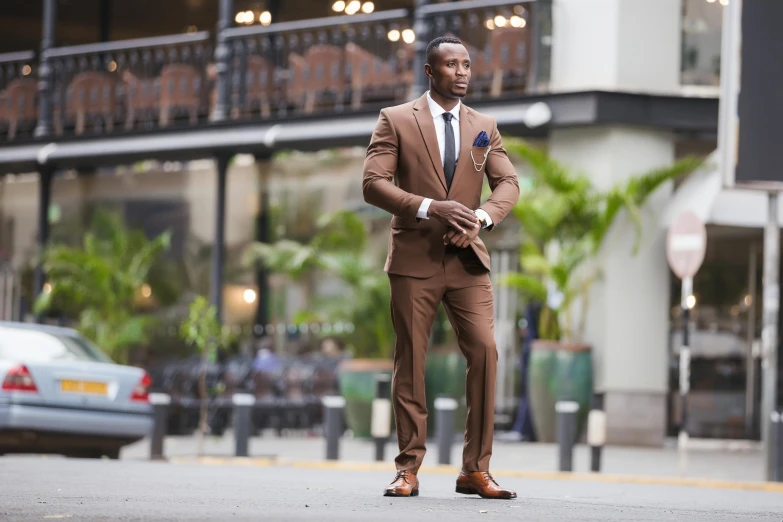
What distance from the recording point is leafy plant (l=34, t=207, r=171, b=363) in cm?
2012

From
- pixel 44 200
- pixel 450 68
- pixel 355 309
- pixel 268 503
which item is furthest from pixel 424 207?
pixel 44 200

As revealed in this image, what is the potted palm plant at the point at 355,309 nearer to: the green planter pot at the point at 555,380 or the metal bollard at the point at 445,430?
the green planter pot at the point at 555,380

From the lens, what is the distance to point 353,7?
22.4 meters

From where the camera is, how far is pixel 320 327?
20.3 m

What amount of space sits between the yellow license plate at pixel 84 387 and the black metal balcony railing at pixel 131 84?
28.6 feet

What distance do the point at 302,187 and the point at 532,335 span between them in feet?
15.6

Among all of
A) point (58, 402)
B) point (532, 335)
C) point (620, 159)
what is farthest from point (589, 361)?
point (58, 402)

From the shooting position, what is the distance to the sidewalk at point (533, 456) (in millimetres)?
13242

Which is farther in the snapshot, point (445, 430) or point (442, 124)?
point (445, 430)

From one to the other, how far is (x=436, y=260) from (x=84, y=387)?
6.71 m

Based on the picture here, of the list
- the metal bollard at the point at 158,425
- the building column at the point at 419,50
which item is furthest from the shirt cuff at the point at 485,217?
the building column at the point at 419,50

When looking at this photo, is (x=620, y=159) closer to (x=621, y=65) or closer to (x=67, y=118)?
(x=621, y=65)

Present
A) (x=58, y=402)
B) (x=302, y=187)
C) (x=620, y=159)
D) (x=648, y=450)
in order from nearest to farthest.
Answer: (x=58, y=402), (x=648, y=450), (x=620, y=159), (x=302, y=187)

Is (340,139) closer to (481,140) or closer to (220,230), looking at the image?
(220,230)
